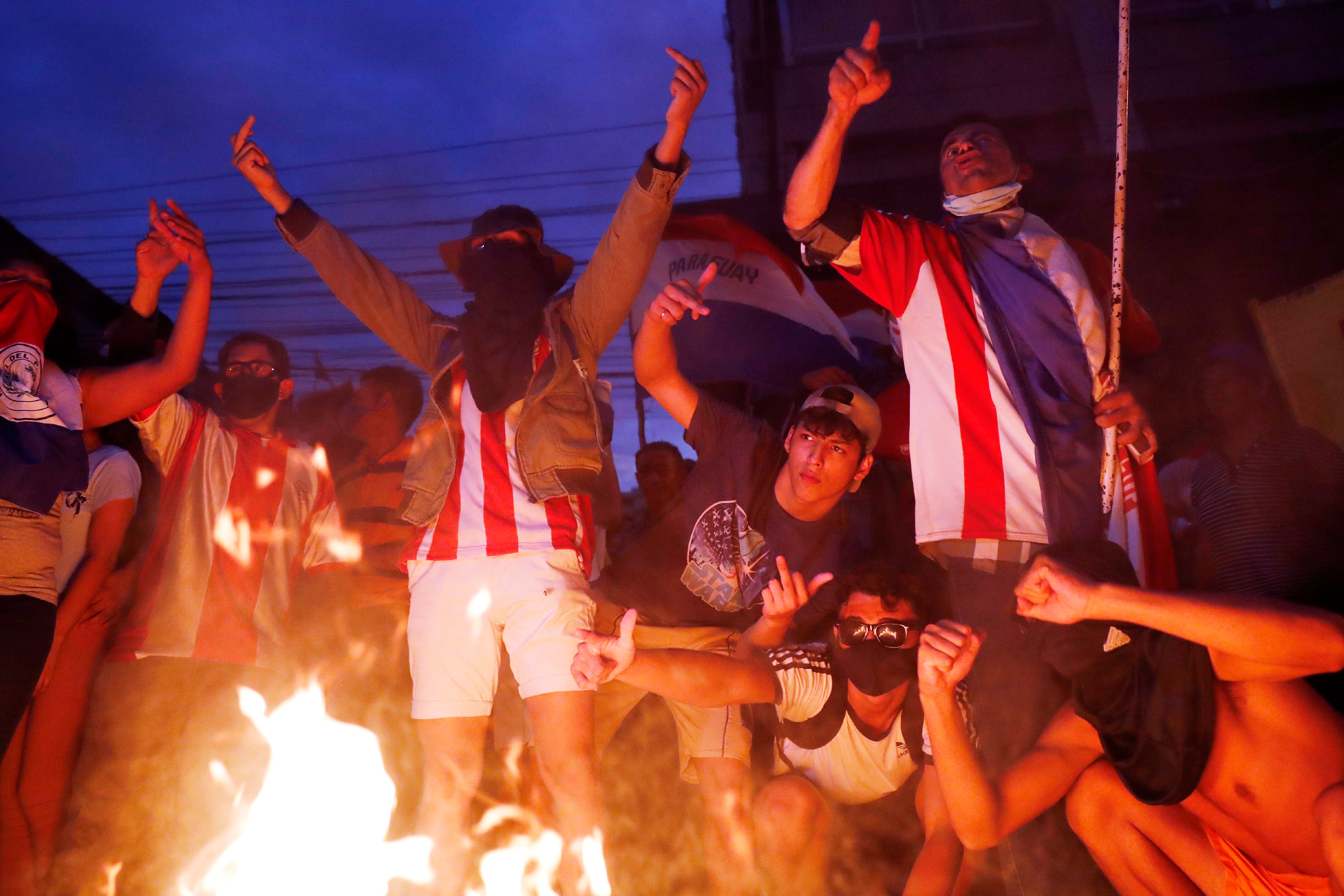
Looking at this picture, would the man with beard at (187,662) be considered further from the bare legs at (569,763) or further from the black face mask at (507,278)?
the bare legs at (569,763)

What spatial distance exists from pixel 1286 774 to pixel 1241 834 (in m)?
0.26

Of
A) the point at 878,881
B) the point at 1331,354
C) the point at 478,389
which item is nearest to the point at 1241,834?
the point at 878,881

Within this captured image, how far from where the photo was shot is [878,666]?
301 centimetres

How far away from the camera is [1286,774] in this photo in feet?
6.91

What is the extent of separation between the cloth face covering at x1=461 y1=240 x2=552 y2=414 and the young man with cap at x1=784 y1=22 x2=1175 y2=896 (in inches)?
38.4

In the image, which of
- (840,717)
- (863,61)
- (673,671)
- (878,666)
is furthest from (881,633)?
(863,61)

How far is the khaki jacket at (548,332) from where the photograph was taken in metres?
2.78

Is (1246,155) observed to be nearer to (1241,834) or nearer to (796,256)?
(796,256)

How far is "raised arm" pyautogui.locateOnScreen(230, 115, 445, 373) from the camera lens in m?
2.83

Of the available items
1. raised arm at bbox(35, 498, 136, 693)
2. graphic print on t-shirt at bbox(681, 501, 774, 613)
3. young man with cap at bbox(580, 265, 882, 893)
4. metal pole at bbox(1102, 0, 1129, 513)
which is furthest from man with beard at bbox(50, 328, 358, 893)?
metal pole at bbox(1102, 0, 1129, 513)

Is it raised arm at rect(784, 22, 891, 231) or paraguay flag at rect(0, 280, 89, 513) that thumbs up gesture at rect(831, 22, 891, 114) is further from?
paraguay flag at rect(0, 280, 89, 513)

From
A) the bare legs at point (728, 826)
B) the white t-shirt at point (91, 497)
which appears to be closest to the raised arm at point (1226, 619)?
the bare legs at point (728, 826)

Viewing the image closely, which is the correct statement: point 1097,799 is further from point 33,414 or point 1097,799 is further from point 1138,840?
point 33,414

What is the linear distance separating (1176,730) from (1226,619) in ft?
1.16
